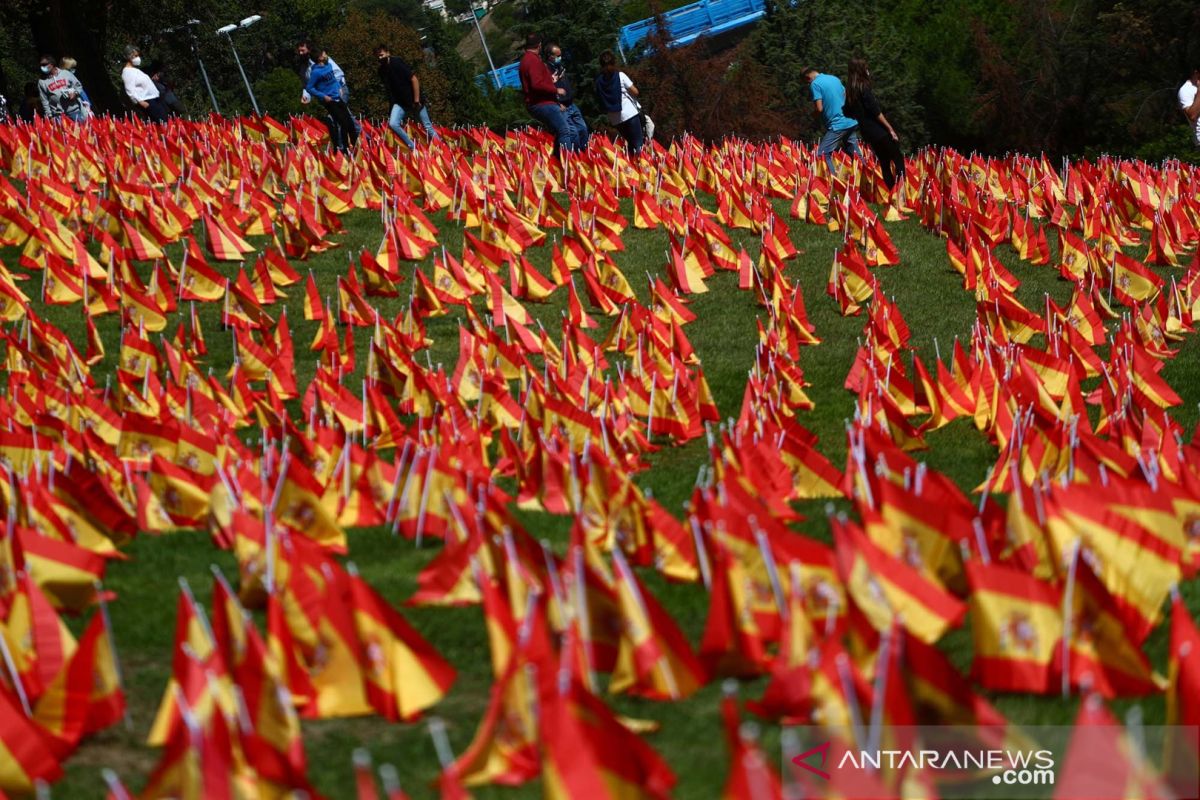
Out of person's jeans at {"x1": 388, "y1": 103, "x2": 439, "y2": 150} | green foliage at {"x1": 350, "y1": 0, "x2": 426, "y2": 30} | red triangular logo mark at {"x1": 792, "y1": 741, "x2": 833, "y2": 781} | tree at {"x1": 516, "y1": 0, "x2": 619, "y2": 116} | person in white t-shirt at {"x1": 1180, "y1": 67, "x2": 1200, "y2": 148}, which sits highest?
red triangular logo mark at {"x1": 792, "y1": 741, "x2": 833, "y2": 781}

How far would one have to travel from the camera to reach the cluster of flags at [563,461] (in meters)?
5.69

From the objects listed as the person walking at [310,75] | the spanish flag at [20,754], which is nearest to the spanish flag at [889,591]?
the spanish flag at [20,754]

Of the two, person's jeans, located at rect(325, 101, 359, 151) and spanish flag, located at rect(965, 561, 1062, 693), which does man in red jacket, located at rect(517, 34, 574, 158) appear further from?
spanish flag, located at rect(965, 561, 1062, 693)

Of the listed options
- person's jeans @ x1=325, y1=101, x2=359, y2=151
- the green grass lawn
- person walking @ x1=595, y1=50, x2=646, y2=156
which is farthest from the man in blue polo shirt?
person's jeans @ x1=325, y1=101, x2=359, y2=151

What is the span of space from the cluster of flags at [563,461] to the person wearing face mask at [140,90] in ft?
15.9

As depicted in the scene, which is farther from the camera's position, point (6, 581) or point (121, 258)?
point (121, 258)

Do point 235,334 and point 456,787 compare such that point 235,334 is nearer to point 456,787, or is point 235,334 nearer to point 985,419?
point 985,419

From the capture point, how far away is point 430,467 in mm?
8422

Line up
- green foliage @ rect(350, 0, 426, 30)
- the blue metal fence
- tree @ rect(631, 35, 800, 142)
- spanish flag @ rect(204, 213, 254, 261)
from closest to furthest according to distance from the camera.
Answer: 1. spanish flag @ rect(204, 213, 254, 261)
2. tree @ rect(631, 35, 800, 142)
3. the blue metal fence
4. green foliage @ rect(350, 0, 426, 30)

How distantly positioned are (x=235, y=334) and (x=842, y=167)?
9.06 metres

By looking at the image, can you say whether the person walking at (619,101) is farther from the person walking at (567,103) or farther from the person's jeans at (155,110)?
the person's jeans at (155,110)

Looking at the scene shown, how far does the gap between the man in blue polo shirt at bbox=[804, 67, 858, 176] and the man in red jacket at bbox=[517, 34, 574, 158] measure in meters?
2.74

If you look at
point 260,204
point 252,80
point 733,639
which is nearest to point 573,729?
point 733,639

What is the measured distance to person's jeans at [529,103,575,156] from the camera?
19.0 meters
